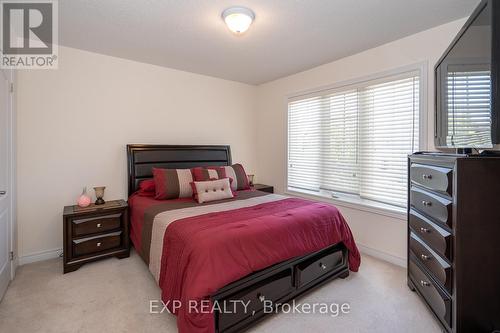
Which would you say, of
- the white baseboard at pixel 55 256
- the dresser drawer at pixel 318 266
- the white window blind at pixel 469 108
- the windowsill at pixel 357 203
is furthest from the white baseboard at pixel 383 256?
the white window blind at pixel 469 108

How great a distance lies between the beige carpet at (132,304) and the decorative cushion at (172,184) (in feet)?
2.71

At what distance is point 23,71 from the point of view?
2639 mm

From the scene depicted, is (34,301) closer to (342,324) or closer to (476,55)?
(342,324)

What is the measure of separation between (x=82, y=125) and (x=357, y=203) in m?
3.50

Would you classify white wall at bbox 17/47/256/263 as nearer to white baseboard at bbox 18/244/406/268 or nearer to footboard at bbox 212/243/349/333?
white baseboard at bbox 18/244/406/268

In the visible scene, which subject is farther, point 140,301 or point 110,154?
point 110,154

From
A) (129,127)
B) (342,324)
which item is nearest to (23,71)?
(129,127)

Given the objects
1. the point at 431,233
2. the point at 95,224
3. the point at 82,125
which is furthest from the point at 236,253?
the point at 82,125

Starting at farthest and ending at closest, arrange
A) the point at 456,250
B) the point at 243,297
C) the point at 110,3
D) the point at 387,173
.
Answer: the point at 387,173
the point at 110,3
the point at 243,297
the point at 456,250

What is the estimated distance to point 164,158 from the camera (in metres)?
3.43

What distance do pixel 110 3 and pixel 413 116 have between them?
3.03 m

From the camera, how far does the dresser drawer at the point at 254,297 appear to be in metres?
1.61

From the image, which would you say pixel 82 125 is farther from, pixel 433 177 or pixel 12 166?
pixel 433 177

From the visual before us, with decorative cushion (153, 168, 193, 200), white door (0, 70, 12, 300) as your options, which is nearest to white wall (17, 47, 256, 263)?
white door (0, 70, 12, 300)
